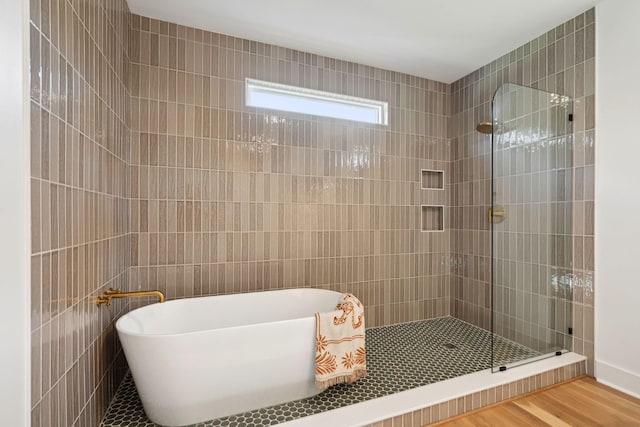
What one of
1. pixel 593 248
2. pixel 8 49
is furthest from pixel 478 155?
pixel 8 49

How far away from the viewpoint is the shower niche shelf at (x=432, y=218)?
358 centimetres

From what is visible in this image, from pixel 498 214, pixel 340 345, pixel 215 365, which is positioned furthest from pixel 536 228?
pixel 215 365

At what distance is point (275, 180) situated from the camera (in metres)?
2.88

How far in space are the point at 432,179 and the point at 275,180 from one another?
1.85 m

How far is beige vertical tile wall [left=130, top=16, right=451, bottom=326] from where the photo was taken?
2.55 metres

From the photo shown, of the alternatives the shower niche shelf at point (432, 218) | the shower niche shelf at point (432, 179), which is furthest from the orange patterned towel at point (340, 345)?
the shower niche shelf at point (432, 179)

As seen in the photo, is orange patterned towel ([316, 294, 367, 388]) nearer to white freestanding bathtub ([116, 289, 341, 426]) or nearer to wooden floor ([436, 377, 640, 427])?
white freestanding bathtub ([116, 289, 341, 426])

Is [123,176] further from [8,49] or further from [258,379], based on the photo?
[258,379]

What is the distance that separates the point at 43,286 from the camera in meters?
1.12

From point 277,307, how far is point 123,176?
1.53 meters

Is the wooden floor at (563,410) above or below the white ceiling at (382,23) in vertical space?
below

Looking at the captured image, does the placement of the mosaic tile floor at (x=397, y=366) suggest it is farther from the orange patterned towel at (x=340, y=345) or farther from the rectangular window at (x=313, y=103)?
the rectangular window at (x=313, y=103)

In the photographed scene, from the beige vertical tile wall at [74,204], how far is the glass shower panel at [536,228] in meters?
2.69

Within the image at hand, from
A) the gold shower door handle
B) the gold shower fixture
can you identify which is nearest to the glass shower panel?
the gold shower door handle
